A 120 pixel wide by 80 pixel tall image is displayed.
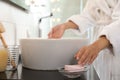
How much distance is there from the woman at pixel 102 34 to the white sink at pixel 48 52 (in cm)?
12

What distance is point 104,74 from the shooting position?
979 millimetres

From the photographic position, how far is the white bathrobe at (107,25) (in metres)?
0.72

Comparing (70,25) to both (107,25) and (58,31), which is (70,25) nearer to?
(58,31)

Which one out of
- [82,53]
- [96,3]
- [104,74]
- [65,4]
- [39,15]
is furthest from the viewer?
[65,4]

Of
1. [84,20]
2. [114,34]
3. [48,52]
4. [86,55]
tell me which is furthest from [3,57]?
[84,20]

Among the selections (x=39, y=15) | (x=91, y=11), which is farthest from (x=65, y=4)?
(x=91, y=11)

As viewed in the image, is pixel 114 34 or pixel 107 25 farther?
pixel 107 25

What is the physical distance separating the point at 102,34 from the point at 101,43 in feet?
0.19

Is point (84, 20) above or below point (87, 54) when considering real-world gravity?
above

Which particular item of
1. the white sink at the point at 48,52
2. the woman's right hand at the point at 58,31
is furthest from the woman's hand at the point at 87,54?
the woman's right hand at the point at 58,31

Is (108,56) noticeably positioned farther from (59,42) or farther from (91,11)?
(91,11)

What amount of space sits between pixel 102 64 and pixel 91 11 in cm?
34

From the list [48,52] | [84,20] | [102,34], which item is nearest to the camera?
[102,34]

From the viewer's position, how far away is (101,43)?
25.9 inches
